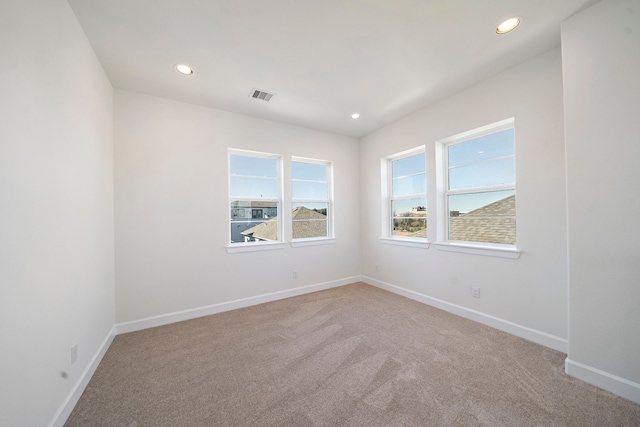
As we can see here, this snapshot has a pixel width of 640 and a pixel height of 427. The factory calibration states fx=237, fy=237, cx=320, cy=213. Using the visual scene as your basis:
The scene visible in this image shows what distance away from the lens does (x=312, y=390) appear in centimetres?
174

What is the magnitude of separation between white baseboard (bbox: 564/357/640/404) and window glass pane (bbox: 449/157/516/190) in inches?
67.6

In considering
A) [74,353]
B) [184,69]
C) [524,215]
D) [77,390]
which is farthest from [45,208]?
[524,215]

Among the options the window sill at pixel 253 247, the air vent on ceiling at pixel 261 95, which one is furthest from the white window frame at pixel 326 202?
the air vent on ceiling at pixel 261 95

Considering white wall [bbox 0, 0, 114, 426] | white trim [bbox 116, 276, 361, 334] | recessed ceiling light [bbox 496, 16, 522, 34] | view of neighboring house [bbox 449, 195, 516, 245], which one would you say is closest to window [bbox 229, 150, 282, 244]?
white trim [bbox 116, 276, 361, 334]

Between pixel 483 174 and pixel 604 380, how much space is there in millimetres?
2054

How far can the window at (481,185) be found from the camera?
2.66 m

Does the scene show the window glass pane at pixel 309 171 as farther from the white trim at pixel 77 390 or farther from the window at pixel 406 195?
the white trim at pixel 77 390

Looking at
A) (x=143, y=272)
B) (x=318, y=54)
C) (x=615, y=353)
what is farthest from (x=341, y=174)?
(x=615, y=353)

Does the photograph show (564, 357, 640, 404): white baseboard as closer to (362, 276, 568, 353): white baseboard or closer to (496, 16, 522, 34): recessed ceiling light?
(362, 276, 568, 353): white baseboard

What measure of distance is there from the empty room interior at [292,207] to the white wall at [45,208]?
0.02 metres

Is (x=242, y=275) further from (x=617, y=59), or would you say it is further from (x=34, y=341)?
(x=617, y=59)

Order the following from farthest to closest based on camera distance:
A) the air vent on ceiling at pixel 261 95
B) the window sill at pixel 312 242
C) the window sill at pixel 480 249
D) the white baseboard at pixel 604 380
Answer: the window sill at pixel 312 242 < the air vent on ceiling at pixel 261 95 < the window sill at pixel 480 249 < the white baseboard at pixel 604 380

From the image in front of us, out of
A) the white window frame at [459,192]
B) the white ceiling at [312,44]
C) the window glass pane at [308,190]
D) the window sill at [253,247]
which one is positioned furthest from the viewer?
the window glass pane at [308,190]

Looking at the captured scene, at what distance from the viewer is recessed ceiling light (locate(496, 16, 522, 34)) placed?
184 cm
